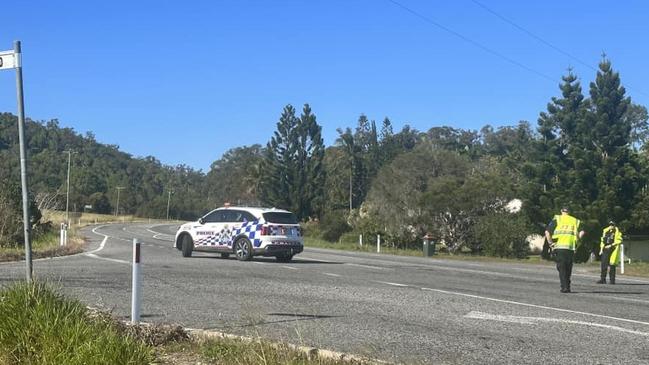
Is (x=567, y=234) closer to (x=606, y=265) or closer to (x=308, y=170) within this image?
(x=606, y=265)

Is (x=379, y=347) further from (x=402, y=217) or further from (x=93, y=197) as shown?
(x=93, y=197)

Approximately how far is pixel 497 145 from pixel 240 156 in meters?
60.4

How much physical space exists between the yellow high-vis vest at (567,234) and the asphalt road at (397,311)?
1031mm

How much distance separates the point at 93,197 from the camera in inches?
5059

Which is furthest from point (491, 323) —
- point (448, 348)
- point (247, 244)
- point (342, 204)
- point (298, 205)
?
point (342, 204)

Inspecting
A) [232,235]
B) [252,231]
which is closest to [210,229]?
[232,235]

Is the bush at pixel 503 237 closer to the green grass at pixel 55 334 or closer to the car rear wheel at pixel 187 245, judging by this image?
the car rear wheel at pixel 187 245

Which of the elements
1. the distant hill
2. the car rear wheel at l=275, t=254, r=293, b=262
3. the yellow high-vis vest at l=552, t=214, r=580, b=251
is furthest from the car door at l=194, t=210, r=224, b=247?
the distant hill

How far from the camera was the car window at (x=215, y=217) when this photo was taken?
22.6 m

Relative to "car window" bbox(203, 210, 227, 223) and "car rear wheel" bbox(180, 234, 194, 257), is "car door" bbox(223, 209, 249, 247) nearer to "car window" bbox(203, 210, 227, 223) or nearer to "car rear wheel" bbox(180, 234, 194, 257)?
"car window" bbox(203, 210, 227, 223)

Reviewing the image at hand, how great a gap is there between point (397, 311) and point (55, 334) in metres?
5.37

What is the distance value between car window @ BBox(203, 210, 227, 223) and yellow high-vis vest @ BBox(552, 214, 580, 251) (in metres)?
10.9

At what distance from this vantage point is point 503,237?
43875 mm

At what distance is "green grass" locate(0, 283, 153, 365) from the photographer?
6.01 meters
